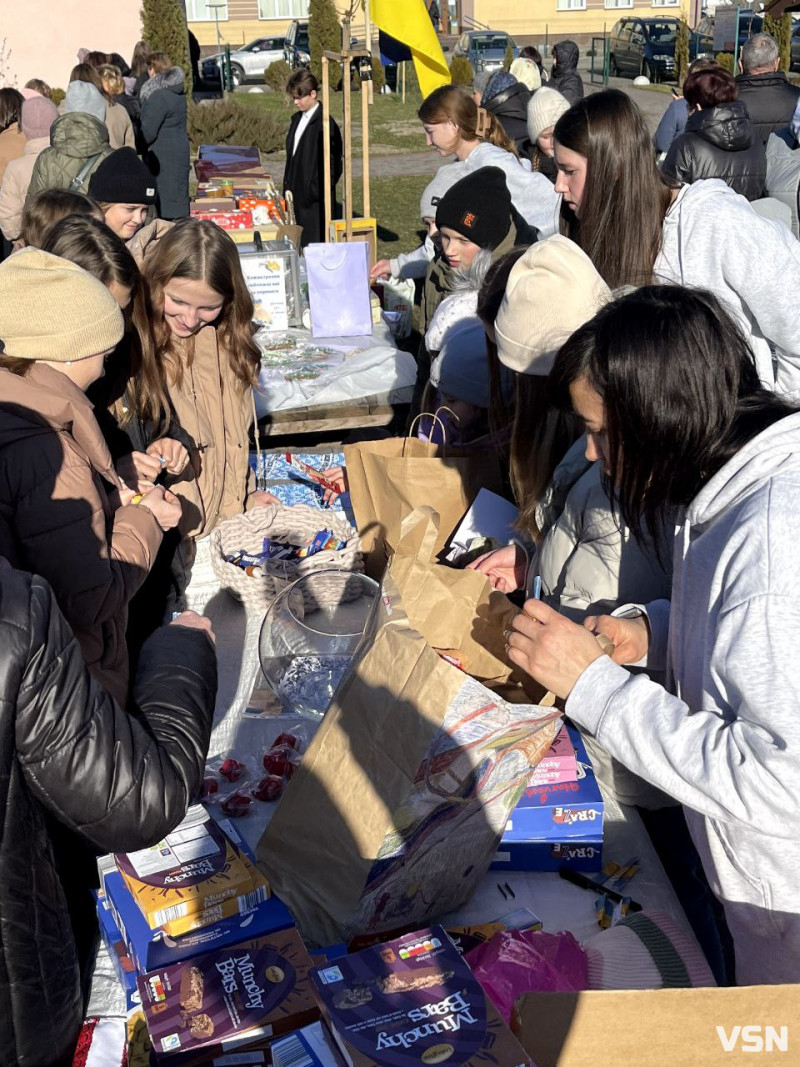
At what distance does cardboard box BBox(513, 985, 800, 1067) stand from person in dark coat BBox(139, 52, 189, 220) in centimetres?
803

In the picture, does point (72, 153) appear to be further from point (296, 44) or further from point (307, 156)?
point (296, 44)

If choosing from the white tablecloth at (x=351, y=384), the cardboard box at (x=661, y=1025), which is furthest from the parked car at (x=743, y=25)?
the cardboard box at (x=661, y=1025)

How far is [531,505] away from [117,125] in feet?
21.6

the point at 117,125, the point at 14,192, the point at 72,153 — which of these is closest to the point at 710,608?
the point at 72,153

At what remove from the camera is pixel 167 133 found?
329 inches

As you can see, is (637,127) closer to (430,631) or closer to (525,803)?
(430,631)

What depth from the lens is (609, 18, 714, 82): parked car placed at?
→ 70.8ft

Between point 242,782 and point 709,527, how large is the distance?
989mm

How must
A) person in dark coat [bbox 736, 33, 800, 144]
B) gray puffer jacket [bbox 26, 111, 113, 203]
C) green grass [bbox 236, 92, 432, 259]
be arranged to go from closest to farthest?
1. gray puffer jacket [bbox 26, 111, 113, 203]
2. person in dark coat [bbox 736, 33, 800, 144]
3. green grass [bbox 236, 92, 432, 259]

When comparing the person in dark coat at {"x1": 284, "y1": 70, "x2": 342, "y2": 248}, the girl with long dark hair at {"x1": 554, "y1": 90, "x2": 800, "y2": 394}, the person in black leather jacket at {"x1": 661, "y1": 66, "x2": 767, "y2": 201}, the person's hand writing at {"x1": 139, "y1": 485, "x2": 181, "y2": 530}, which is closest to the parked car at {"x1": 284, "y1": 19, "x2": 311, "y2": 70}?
the person in dark coat at {"x1": 284, "y1": 70, "x2": 342, "y2": 248}

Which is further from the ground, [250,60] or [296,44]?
[296,44]

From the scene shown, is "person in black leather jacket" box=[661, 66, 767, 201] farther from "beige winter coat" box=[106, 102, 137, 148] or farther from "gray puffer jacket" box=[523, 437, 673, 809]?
"gray puffer jacket" box=[523, 437, 673, 809]

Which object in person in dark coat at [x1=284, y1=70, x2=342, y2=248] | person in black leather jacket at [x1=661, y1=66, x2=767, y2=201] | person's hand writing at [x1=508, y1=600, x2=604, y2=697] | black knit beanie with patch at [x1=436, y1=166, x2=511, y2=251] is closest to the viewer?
person's hand writing at [x1=508, y1=600, x2=604, y2=697]

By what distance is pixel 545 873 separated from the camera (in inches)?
66.7
